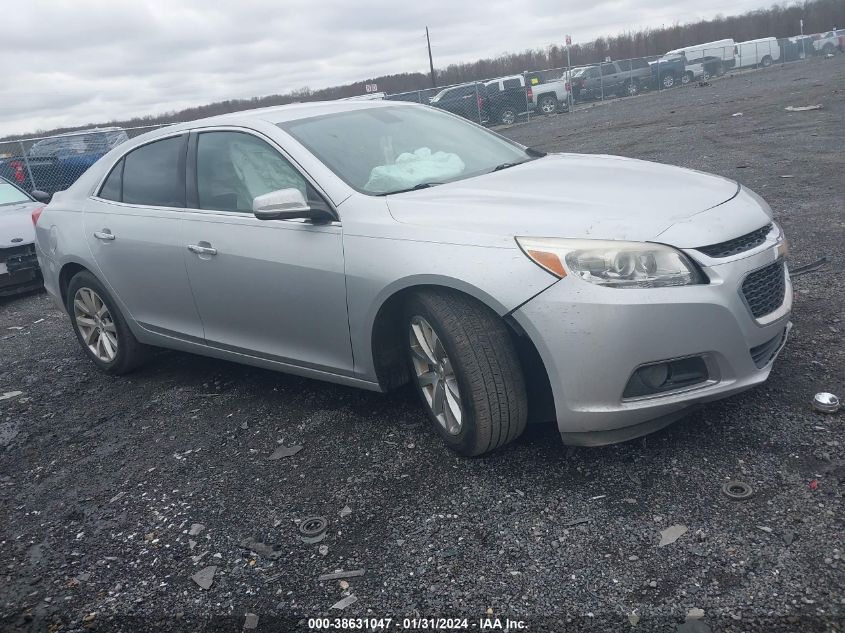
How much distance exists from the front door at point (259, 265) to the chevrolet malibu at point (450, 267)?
0.01m

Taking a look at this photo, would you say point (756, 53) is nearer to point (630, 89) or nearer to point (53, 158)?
point (630, 89)

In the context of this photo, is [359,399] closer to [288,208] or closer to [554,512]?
[288,208]

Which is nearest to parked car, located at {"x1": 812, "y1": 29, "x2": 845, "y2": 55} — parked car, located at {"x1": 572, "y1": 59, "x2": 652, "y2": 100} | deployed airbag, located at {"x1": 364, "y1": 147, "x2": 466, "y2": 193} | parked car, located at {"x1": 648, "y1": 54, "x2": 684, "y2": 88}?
parked car, located at {"x1": 648, "y1": 54, "x2": 684, "y2": 88}

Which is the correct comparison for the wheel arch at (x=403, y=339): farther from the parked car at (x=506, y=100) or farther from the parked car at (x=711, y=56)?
the parked car at (x=711, y=56)

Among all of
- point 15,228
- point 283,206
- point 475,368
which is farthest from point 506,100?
point 475,368

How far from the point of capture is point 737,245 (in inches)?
122

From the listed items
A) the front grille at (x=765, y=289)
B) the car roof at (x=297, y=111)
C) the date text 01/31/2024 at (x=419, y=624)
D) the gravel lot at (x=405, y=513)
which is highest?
the car roof at (x=297, y=111)

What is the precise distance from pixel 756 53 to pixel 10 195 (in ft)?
142

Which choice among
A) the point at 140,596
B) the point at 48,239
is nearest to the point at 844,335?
the point at 140,596

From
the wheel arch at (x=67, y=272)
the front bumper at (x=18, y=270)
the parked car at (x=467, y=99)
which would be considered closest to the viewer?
the wheel arch at (x=67, y=272)

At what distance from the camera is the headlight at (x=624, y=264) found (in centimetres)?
289

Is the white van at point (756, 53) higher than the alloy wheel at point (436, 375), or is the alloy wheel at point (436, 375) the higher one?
the white van at point (756, 53)

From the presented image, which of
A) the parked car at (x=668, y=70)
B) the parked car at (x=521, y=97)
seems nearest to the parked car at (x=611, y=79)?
the parked car at (x=668, y=70)

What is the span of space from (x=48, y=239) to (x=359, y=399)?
2770mm
